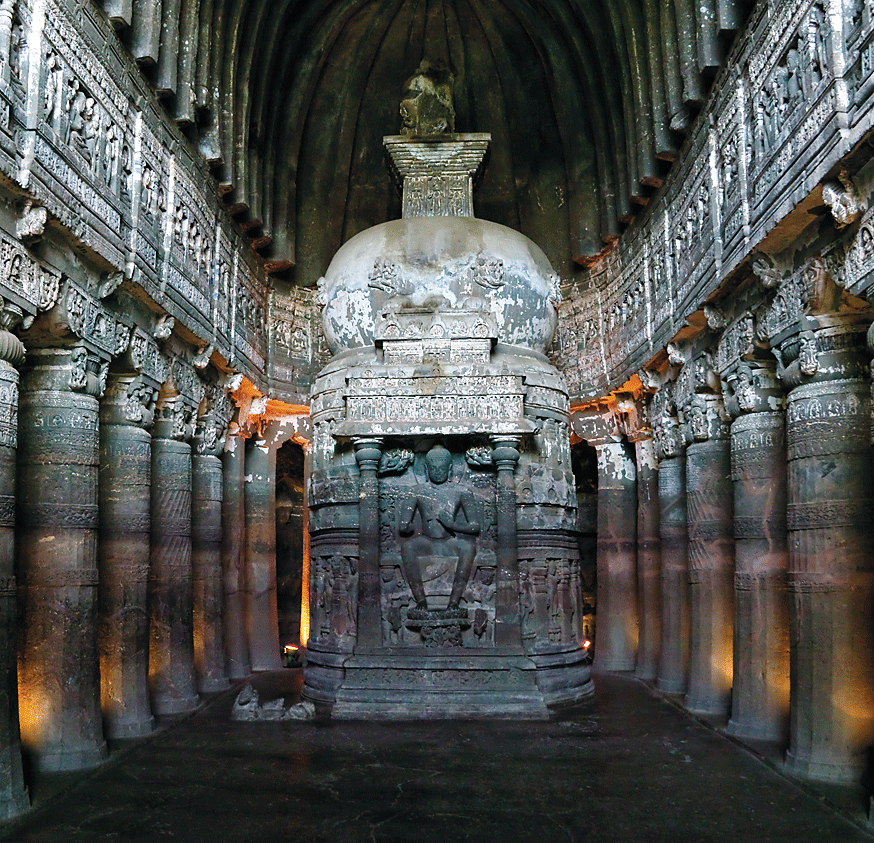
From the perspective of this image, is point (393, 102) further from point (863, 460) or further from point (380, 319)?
point (863, 460)

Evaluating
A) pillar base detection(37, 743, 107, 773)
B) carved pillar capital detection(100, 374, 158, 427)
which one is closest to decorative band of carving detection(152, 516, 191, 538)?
carved pillar capital detection(100, 374, 158, 427)

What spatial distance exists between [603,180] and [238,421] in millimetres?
7606

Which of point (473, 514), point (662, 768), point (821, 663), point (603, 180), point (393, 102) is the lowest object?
point (662, 768)

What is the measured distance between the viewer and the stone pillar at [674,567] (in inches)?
474

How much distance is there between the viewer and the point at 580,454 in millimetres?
17500

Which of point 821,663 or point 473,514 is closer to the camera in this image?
point 821,663

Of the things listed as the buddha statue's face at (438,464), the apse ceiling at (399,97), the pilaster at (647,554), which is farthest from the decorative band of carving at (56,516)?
the pilaster at (647,554)

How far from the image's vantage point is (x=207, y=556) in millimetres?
12531

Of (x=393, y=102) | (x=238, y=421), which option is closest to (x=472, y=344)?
(x=238, y=421)

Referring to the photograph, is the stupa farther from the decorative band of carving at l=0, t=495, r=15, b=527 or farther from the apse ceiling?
the decorative band of carving at l=0, t=495, r=15, b=527

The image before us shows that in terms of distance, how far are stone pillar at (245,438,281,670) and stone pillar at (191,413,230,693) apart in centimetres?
157

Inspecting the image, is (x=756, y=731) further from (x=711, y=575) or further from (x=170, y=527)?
(x=170, y=527)

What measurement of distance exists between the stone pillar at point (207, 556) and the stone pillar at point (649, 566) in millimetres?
6526

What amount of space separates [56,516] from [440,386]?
15.7ft
